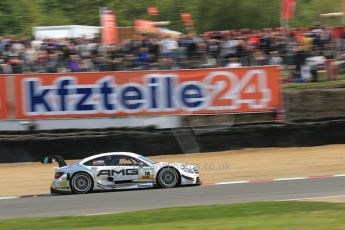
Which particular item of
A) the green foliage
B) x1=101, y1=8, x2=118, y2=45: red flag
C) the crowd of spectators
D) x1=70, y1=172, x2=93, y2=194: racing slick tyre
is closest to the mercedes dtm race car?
x1=70, y1=172, x2=93, y2=194: racing slick tyre

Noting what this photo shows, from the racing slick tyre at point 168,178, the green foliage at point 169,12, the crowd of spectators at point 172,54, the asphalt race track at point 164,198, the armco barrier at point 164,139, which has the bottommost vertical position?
the asphalt race track at point 164,198

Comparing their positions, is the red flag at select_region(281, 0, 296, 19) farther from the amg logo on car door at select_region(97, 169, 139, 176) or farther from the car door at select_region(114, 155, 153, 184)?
the amg logo on car door at select_region(97, 169, 139, 176)

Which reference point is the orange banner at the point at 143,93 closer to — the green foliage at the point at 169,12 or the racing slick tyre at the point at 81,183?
the racing slick tyre at the point at 81,183

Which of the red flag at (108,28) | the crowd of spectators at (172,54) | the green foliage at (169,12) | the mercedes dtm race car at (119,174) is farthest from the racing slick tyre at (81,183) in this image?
the green foliage at (169,12)

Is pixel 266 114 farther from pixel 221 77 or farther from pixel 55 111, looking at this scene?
pixel 55 111

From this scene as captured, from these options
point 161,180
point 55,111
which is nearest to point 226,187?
point 161,180

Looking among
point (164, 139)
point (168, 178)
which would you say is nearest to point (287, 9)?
point (164, 139)

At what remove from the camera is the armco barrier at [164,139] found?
17484mm

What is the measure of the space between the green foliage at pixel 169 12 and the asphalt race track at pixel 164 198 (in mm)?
35726

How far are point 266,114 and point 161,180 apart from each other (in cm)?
631

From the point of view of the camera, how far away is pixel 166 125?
17938 mm

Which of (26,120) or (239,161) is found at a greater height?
(26,120)

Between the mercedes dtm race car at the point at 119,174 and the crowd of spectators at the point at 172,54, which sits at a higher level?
the crowd of spectators at the point at 172,54

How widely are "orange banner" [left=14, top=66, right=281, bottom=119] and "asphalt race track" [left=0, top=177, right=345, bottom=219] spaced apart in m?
5.59
